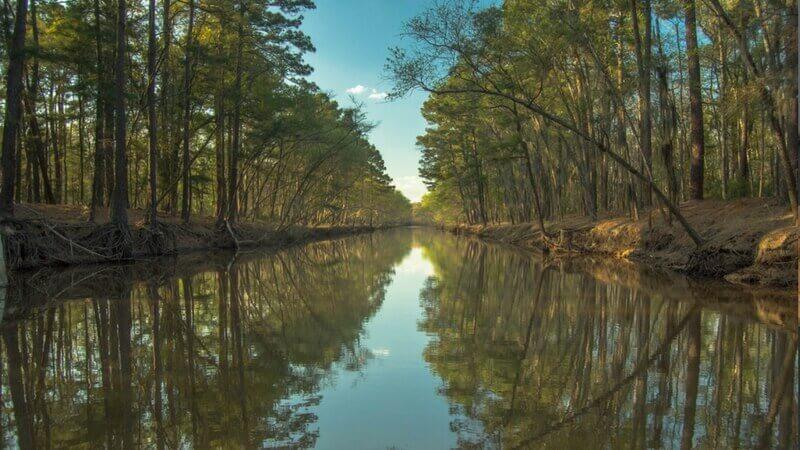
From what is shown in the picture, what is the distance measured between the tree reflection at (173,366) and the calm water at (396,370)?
A: 2 cm

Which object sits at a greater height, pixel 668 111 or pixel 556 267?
pixel 668 111

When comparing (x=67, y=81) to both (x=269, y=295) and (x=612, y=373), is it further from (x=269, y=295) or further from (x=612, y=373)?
(x=612, y=373)

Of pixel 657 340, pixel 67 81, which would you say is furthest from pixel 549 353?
pixel 67 81

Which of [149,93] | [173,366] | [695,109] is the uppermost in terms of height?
[149,93]

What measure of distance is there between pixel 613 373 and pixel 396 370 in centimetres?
209

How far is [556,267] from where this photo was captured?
14883mm

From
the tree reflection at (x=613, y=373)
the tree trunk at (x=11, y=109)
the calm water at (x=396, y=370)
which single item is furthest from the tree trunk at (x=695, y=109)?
the tree trunk at (x=11, y=109)

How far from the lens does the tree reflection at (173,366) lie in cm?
334

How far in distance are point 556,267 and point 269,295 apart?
8.97m

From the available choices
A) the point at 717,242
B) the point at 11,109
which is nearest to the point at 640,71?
the point at 717,242

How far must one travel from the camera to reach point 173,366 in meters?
4.78

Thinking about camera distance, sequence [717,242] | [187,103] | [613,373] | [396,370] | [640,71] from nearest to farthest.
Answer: [613,373] < [396,370] < [717,242] < [640,71] < [187,103]

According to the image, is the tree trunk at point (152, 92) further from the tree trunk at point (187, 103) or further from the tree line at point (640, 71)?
the tree line at point (640, 71)

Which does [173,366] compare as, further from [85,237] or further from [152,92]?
[152,92]
